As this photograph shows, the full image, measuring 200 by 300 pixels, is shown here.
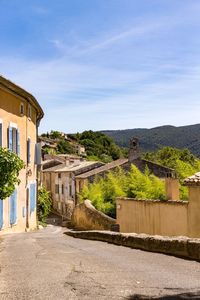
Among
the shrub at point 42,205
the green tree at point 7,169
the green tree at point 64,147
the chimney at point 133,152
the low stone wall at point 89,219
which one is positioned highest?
the green tree at point 64,147

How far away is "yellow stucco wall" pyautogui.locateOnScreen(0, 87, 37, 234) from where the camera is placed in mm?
19875

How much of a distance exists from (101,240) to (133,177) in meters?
14.1

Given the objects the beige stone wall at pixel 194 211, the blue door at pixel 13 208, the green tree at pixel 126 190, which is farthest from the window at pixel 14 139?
the green tree at pixel 126 190

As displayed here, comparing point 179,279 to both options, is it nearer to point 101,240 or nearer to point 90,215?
point 101,240

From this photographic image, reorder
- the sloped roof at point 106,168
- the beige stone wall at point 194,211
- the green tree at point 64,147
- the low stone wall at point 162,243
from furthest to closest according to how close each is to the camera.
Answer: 1. the green tree at point 64,147
2. the sloped roof at point 106,168
3. the beige stone wall at point 194,211
4. the low stone wall at point 162,243

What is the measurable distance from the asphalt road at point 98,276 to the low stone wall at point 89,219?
15014 millimetres

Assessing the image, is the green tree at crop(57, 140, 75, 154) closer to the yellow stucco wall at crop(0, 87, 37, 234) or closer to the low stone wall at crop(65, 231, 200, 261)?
the yellow stucco wall at crop(0, 87, 37, 234)

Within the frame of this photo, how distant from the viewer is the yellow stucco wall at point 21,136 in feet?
65.2

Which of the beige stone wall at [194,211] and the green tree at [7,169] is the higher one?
the green tree at [7,169]

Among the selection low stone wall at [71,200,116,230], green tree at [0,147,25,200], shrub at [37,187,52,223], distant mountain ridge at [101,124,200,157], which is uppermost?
distant mountain ridge at [101,124,200,157]

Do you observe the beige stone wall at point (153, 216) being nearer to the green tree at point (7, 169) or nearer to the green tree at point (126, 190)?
the green tree at point (126, 190)

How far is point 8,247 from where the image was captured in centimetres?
1472

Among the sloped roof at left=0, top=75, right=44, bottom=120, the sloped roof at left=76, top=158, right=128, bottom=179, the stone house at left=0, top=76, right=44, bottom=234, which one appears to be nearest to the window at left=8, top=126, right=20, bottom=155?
the stone house at left=0, top=76, right=44, bottom=234

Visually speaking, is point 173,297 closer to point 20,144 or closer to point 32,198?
point 20,144
